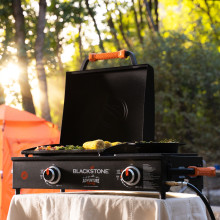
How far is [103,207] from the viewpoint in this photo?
2281 mm

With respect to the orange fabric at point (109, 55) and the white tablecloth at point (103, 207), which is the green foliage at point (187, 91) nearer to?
the orange fabric at point (109, 55)

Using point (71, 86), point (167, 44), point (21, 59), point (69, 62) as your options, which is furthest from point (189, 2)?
point (71, 86)

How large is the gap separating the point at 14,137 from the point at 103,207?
5.46m

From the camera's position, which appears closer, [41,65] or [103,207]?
[103,207]

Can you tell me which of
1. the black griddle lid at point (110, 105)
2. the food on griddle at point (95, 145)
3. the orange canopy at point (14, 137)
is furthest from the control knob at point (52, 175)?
the orange canopy at point (14, 137)

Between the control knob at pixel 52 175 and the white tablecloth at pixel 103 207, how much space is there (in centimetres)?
10

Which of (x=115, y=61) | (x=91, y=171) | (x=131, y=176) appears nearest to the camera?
(x=131, y=176)

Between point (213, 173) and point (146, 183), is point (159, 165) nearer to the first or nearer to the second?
point (146, 183)

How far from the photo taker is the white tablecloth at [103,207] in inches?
85.0

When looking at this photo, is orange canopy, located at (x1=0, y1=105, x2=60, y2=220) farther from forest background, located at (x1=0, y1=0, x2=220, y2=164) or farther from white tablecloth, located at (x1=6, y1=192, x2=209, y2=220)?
white tablecloth, located at (x1=6, y1=192, x2=209, y2=220)

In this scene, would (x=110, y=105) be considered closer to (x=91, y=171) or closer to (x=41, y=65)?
(x=91, y=171)

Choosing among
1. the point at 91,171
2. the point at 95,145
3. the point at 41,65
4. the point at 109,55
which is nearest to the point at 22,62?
the point at 41,65

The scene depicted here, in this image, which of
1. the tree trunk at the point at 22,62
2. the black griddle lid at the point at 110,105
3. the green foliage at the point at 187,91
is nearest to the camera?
the black griddle lid at the point at 110,105

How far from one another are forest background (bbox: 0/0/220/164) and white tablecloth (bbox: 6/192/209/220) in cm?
824
